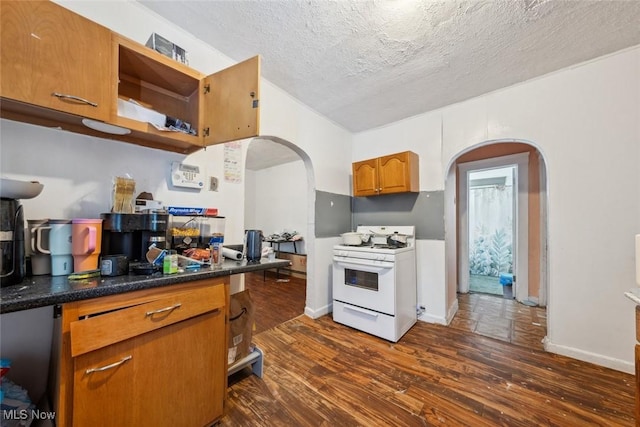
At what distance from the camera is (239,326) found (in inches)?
66.4

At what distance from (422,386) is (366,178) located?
2.23m

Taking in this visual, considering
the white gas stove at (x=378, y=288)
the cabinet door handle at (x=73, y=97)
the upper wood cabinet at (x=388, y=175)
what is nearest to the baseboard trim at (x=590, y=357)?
the white gas stove at (x=378, y=288)

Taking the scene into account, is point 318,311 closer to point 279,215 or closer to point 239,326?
point 239,326

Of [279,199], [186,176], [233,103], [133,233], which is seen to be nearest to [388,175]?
[233,103]

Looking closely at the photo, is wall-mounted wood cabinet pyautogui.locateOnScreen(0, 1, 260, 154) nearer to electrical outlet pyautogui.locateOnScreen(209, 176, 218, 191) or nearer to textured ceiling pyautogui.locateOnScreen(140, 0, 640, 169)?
electrical outlet pyautogui.locateOnScreen(209, 176, 218, 191)

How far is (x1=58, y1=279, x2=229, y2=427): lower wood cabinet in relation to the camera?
32.5 inches

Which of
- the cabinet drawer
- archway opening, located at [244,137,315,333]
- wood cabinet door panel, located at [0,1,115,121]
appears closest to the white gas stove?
archway opening, located at [244,137,315,333]

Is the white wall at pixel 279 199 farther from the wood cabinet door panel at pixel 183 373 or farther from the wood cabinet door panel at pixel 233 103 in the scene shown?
the wood cabinet door panel at pixel 183 373

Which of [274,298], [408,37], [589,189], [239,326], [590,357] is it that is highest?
[408,37]

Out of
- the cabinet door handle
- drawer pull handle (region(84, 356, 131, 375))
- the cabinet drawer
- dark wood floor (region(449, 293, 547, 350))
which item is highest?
the cabinet door handle

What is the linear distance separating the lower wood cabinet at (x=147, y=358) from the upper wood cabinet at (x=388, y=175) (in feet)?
7.25

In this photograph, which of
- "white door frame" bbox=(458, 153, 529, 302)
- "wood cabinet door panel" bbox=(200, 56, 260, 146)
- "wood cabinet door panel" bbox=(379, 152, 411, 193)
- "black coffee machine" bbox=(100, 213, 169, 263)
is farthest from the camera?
"white door frame" bbox=(458, 153, 529, 302)

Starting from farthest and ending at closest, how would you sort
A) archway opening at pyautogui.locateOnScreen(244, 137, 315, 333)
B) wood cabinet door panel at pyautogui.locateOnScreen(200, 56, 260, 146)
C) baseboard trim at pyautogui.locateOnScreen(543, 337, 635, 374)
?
archway opening at pyautogui.locateOnScreen(244, 137, 315, 333) < baseboard trim at pyautogui.locateOnScreen(543, 337, 635, 374) < wood cabinet door panel at pyautogui.locateOnScreen(200, 56, 260, 146)

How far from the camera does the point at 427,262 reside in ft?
9.21
